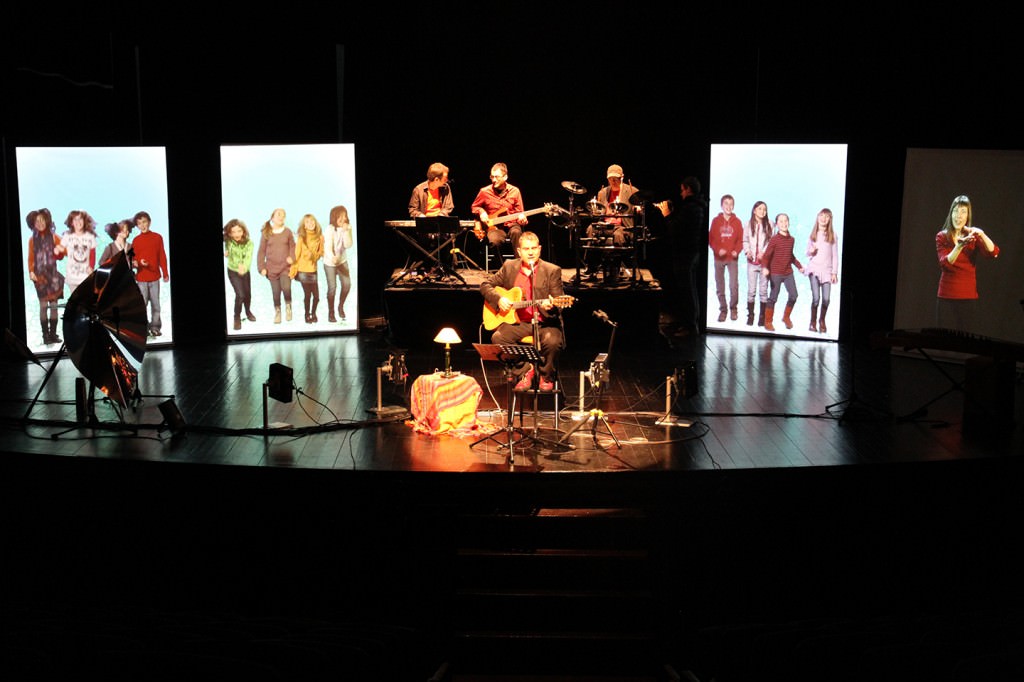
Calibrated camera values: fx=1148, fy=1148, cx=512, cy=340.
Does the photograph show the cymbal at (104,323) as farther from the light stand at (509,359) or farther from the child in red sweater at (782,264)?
the child in red sweater at (782,264)

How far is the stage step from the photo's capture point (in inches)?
302

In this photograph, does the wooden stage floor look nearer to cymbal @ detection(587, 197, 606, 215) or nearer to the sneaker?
the sneaker

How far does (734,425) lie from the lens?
358 inches

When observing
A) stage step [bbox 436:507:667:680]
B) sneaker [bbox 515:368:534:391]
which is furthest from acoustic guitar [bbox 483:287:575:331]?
stage step [bbox 436:507:667:680]

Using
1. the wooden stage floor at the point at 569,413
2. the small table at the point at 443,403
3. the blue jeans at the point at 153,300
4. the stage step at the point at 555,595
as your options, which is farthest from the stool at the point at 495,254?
the stage step at the point at 555,595

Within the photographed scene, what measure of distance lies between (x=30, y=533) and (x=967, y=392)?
23.4 ft

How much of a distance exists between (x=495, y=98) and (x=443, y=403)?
578 centimetres

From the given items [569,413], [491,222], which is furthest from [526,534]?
[491,222]

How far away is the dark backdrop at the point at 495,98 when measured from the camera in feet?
38.2

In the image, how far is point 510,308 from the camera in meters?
9.91

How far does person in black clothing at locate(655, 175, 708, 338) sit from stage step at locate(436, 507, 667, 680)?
529cm

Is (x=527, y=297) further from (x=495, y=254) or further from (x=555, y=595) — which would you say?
(x=555, y=595)

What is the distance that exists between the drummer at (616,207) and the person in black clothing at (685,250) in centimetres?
40

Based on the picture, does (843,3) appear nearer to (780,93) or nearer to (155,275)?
(780,93)
